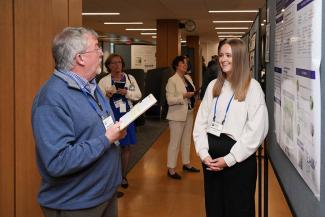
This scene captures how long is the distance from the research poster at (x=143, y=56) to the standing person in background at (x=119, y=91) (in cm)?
948

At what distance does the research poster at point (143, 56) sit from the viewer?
13.9 m

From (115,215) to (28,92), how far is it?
119 cm

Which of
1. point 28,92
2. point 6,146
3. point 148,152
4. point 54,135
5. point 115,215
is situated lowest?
point 148,152

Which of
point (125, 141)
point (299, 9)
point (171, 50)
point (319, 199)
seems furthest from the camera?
point (171, 50)

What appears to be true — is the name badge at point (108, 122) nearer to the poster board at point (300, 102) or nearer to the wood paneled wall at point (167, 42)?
the poster board at point (300, 102)

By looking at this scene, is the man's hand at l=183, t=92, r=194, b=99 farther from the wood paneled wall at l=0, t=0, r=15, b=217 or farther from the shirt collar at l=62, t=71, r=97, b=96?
the shirt collar at l=62, t=71, r=97, b=96

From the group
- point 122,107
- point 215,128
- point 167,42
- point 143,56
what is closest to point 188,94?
point 122,107

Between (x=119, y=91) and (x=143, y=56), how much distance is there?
9900 millimetres

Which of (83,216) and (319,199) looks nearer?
(319,199)

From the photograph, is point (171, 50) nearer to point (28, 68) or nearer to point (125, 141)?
point (125, 141)

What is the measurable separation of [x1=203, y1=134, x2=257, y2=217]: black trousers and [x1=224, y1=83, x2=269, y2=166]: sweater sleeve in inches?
2.7

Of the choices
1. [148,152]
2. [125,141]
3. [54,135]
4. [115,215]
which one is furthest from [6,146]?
[148,152]

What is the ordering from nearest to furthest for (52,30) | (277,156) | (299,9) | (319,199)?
(319,199) < (299,9) < (277,156) < (52,30)

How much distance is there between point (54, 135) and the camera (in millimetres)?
1682
